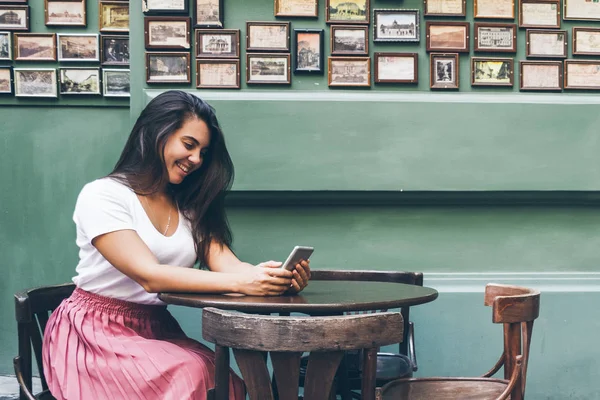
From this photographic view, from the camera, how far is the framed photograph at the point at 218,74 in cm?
373

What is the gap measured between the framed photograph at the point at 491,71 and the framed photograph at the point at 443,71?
0.35 ft

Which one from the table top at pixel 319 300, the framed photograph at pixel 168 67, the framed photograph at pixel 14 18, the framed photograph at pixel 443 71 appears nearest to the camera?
the table top at pixel 319 300

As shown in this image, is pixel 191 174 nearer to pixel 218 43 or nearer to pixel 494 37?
pixel 218 43

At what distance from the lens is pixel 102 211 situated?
2.42 m

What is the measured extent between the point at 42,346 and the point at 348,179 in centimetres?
189

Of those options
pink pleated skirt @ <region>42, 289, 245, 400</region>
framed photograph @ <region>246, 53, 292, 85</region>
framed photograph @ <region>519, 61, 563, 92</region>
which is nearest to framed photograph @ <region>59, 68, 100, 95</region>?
framed photograph @ <region>246, 53, 292, 85</region>

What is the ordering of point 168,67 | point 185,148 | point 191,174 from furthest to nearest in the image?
point 168,67
point 191,174
point 185,148

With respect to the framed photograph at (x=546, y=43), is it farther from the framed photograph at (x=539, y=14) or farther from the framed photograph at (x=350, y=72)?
the framed photograph at (x=350, y=72)

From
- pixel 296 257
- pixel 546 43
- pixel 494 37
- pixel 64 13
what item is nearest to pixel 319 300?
pixel 296 257

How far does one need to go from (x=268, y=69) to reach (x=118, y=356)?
199 cm

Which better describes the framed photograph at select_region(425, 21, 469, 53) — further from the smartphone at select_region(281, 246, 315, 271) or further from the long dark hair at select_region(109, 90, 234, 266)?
the smartphone at select_region(281, 246, 315, 271)

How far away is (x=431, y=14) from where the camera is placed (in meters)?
3.81

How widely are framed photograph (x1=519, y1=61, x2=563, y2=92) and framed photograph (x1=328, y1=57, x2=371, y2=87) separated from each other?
90cm

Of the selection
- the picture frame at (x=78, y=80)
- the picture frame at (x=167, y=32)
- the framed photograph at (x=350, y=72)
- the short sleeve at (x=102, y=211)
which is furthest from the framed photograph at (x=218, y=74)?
the short sleeve at (x=102, y=211)
